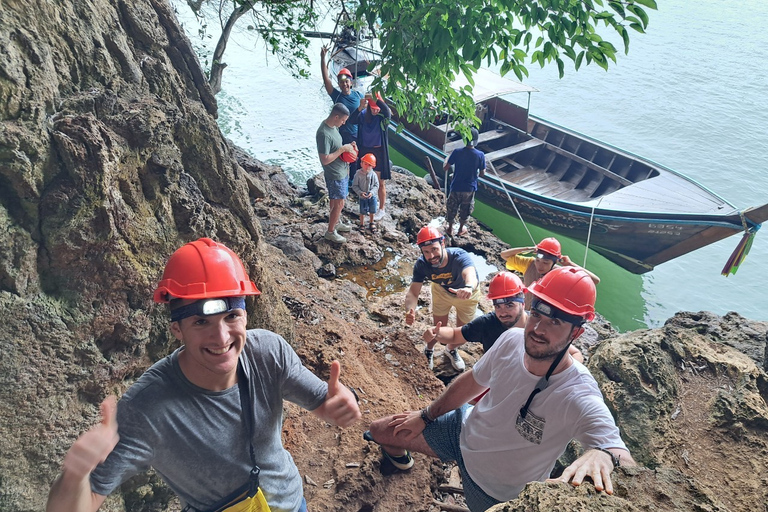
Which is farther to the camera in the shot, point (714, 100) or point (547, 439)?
point (714, 100)

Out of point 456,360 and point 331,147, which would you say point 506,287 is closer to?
point 456,360

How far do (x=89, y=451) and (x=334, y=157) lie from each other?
232 inches

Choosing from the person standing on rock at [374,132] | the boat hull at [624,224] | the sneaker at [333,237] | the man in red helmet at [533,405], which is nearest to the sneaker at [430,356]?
the man in red helmet at [533,405]

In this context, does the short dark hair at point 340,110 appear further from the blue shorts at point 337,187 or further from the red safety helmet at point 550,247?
the red safety helmet at point 550,247

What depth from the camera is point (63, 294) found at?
2.70 metres

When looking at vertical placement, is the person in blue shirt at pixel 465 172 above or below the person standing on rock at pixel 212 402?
below

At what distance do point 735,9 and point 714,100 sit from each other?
20.8 m

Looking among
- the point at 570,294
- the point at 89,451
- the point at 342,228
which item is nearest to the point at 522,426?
the point at 570,294

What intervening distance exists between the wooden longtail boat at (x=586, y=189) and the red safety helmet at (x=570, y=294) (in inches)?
267

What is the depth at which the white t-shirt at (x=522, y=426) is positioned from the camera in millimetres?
2404

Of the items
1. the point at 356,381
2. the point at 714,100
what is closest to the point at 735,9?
the point at 714,100

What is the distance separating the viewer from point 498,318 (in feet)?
13.3

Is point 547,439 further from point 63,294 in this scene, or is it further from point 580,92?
point 580,92

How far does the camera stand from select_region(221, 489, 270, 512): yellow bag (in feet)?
6.93
